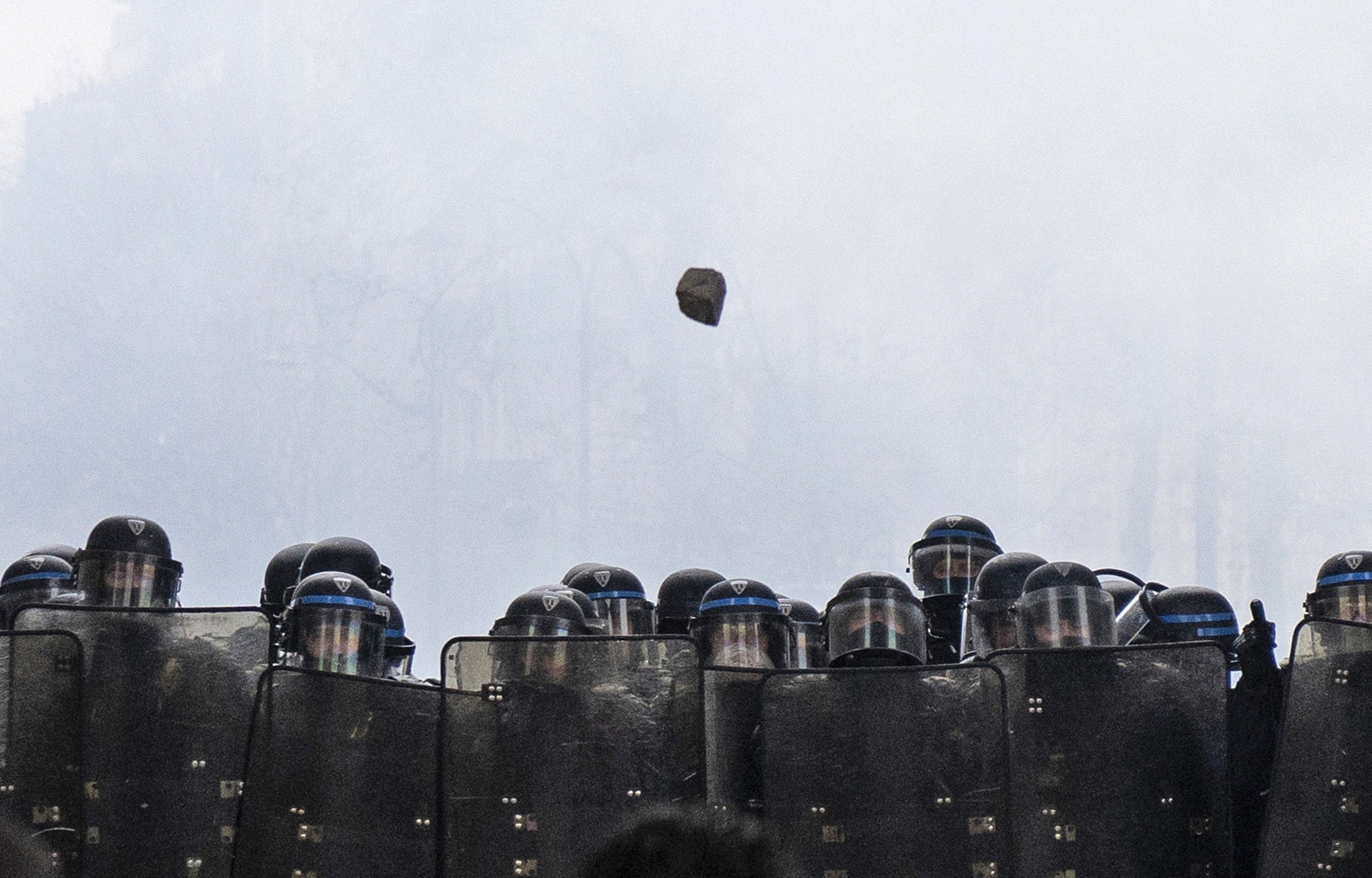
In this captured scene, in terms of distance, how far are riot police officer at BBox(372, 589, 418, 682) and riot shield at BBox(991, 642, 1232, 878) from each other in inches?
129

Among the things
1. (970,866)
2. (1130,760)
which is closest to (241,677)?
(970,866)

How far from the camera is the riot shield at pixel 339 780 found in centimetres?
592

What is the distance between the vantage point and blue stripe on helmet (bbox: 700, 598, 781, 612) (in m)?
7.12

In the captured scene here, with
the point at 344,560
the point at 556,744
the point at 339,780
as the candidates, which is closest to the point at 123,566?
the point at 344,560

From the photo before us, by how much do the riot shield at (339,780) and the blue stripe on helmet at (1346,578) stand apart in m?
3.84

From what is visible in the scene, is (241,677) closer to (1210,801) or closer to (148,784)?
(148,784)

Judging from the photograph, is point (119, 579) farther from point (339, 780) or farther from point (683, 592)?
point (683, 592)

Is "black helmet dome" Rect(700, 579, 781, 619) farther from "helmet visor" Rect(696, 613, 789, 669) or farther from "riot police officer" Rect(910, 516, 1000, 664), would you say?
"riot police officer" Rect(910, 516, 1000, 664)

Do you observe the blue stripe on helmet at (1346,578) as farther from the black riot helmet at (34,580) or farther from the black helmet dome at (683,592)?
the black riot helmet at (34,580)

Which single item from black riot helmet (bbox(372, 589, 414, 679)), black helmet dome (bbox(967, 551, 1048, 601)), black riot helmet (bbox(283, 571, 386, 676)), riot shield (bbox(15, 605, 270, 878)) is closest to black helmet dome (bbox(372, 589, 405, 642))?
black riot helmet (bbox(372, 589, 414, 679))

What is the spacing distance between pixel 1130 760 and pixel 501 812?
2.41m

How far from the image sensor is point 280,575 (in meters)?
8.70

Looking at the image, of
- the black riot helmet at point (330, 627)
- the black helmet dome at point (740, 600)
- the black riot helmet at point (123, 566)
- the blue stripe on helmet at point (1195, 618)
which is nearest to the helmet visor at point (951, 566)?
the blue stripe on helmet at point (1195, 618)

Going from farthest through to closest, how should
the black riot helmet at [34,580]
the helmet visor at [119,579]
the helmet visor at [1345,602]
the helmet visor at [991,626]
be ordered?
1. the black riot helmet at [34,580]
2. the helmet visor at [991,626]
3. the helmet visor at [119,579]
4. the helmet visor at [1345,602]
